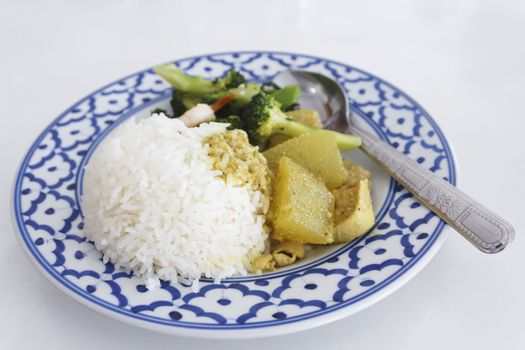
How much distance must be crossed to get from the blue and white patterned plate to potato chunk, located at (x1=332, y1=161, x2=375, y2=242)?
0.18ft

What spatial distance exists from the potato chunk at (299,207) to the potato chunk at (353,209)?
0.05 m

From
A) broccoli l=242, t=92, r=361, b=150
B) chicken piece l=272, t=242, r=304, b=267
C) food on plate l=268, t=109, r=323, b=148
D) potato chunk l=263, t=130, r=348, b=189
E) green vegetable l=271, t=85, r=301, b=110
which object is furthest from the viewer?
green vegetable l=271, t=85, r=301, b=110

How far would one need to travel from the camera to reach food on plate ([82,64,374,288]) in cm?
286

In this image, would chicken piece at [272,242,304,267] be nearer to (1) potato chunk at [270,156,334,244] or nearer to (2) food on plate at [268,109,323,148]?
(1) potato chunk at [270,156,334,244]

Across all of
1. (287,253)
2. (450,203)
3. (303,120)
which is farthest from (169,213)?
(450,203)

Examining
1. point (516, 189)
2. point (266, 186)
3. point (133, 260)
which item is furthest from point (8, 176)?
point (516, 189)

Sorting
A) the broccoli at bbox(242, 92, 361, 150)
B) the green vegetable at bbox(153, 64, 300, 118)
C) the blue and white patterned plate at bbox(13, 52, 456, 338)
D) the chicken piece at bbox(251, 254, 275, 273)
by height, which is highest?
the green vegetable at bbox(153, 64, 300, 118)

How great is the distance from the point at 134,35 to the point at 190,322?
141 inches

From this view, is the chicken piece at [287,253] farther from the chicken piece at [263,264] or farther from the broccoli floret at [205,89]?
the broccoli floret at [205,89]

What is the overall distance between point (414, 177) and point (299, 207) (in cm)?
63

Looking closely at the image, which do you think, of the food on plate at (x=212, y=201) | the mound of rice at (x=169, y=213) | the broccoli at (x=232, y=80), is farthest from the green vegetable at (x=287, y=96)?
the mound of rice at (x=169, y=213)

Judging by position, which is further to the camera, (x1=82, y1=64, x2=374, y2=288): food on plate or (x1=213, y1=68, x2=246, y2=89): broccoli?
(x1=213, y1=68, x2=246, y2=89): broccoli

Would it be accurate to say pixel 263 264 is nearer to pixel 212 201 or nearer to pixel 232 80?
pixel 212 201

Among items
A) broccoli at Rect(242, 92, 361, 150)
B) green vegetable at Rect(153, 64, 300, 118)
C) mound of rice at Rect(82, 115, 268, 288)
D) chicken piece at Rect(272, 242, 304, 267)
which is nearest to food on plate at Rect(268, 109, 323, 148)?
broccoli at Rect(242, 92, 361, 150)
